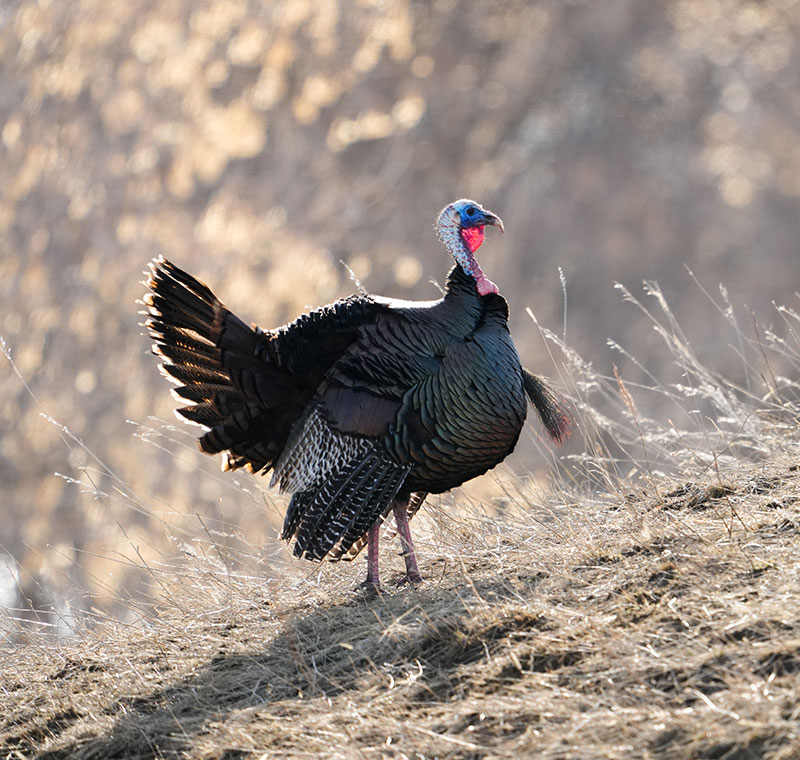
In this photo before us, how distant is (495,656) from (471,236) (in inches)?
79.1

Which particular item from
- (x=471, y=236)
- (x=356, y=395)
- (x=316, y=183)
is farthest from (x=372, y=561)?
(x=316, y=183)

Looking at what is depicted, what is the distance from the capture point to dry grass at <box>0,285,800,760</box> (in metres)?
2.60

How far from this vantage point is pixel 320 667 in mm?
3395

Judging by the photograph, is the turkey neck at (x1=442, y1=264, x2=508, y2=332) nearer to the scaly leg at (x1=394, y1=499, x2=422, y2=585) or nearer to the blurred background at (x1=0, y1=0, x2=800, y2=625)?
the scaly leg at (x1=394, y1=499, x2=422, y2=585)

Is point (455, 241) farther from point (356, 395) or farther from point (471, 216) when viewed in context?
Result: point (356, 395)

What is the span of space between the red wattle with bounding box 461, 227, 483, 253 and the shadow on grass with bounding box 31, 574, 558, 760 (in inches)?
57.0

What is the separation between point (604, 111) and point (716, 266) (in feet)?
8.99

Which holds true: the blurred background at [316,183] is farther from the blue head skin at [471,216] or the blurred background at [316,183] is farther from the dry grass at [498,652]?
the blue head skin at [471,216]

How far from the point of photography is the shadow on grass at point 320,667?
3.13m

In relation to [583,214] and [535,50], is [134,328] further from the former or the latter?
[535,50]

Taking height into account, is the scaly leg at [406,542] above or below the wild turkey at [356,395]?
below

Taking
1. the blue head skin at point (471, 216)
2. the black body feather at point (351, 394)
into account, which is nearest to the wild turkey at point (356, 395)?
the black body feather at point (351, 394)

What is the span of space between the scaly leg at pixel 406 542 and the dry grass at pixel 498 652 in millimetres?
93

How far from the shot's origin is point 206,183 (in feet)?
33.7
